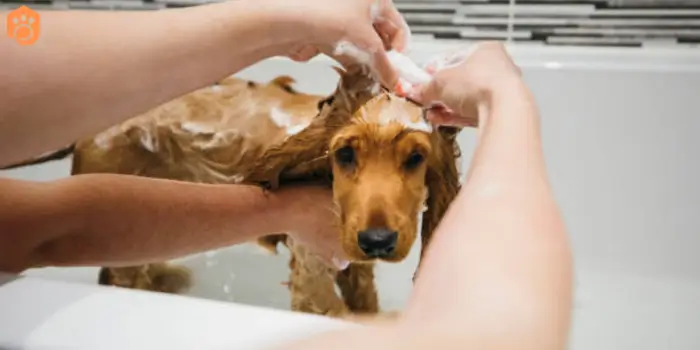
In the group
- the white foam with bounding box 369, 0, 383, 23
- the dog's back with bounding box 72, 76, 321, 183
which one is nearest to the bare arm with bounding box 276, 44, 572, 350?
the white foam with bounding box 369, 0, 383, 23

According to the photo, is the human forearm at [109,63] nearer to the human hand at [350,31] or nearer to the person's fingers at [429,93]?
the human hand at [350,31]

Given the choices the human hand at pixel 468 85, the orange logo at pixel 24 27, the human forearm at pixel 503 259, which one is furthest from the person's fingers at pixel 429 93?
the orange logo at pixel 24 27

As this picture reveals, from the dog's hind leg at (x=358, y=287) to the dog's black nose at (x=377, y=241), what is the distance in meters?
0.23

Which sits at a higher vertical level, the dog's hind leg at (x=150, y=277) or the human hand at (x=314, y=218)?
the human hand at (x=314, y=218)

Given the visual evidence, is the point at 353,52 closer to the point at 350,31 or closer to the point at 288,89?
the point at 350,31

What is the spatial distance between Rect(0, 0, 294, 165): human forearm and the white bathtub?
54cm

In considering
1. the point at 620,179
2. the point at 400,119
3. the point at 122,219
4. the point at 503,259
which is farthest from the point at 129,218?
the point at 620,179

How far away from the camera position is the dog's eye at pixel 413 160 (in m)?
0.77

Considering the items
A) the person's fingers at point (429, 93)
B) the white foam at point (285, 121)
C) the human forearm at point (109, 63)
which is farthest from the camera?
the white foam at point (285, 121)

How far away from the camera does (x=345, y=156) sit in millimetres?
788

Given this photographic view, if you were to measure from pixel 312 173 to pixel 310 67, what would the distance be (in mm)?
459

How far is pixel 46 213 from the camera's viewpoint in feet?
2.50

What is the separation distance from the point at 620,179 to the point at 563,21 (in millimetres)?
305

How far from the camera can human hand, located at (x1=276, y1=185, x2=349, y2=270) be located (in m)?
0.86
